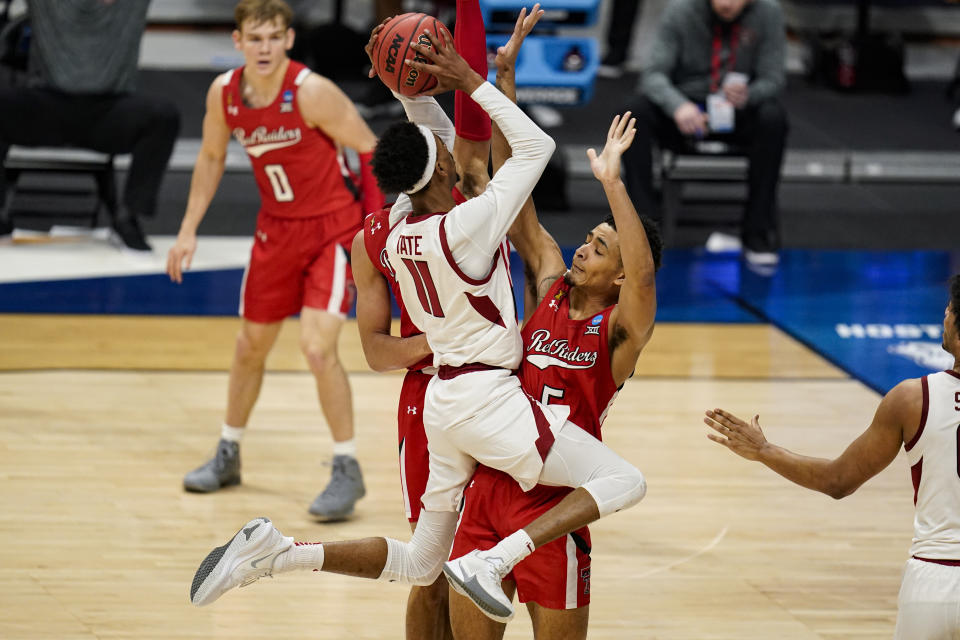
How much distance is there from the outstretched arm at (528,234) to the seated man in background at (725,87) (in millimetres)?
4578

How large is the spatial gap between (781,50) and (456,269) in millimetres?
5643

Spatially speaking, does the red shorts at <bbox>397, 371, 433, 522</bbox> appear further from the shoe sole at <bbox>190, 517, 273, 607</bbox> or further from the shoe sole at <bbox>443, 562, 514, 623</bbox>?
the shoe sole at <bbox>443, 562, 514, 623</bbox>

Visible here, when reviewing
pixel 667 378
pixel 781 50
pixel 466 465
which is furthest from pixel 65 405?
pixel 781 50

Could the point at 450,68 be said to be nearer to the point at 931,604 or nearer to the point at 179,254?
the point at 931,604

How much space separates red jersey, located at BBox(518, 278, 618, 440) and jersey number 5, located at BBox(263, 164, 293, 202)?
6.33ft

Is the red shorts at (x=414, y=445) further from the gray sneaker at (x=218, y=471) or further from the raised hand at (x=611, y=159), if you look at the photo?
the gray sneaker at (x=218, y=471)

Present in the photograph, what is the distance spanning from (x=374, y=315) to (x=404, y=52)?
2.20 ft

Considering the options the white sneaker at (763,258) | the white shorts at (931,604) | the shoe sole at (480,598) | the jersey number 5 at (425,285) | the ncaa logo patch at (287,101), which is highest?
the jersey number 5 at (425,285)

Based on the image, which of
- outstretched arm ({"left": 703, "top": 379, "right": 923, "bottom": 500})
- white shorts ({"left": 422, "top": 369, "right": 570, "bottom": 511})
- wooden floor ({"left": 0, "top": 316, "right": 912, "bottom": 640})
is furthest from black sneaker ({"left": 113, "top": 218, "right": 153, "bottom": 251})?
outstretched arm ({"left": 703, "top": 379, "right": 923, "bottom": 500})

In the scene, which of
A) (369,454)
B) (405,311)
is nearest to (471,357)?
(405,311)

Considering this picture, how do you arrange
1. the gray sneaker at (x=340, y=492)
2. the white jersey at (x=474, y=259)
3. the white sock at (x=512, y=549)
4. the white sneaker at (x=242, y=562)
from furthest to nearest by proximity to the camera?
the gray sneaker at (x=340, y=492)
the white sneaker at (x=242, y=562)
the white jersey at (x=474, y=259)
the white sock at (x=512, y=549)

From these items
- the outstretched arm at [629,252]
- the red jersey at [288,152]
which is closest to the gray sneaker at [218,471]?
the red jersey at [288,152]

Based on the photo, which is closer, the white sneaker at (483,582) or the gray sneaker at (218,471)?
the white sneaker at (483,582)

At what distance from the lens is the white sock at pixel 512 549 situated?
308cm
